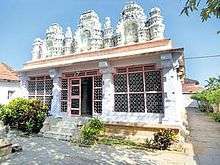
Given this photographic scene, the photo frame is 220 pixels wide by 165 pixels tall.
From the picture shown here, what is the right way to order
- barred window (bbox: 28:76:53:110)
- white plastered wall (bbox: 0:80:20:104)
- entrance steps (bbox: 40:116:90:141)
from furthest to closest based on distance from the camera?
white plastered wall (bbox: 0:80:20:104) → barred window (bbox: 28:76:53:110) → entrance steps (bbox: 40:116:90:141)

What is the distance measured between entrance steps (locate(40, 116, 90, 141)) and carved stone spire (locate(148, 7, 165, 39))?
5.84m

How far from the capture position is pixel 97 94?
13.1m

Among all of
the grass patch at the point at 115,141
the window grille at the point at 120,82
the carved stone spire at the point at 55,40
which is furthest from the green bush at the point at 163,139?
the carved stone spire at the point at 55,40

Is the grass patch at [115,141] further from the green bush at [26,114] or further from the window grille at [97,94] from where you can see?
the green bush at [26,114]

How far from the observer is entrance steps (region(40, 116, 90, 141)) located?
39.5 feet

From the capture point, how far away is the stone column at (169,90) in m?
10.2

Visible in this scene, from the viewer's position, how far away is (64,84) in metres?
14.5

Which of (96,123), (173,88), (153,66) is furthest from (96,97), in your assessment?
(173,88)

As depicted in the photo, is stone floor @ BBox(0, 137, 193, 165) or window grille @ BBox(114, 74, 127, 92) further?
window grille @ BBox(114, 74, 127, 92)

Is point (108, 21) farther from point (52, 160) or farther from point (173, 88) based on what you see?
point (52, 160)

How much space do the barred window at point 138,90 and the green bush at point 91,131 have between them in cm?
136

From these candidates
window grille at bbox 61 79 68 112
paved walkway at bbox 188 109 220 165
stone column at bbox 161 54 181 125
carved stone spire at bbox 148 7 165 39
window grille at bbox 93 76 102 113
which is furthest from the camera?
window grille at bbox 61 79 68 112

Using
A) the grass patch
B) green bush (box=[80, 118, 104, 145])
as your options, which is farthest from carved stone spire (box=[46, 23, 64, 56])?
the grass patch

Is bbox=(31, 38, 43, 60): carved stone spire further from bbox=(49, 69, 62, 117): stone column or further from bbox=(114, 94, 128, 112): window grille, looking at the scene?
bbox=(114, 94, 128, 112): window grille
